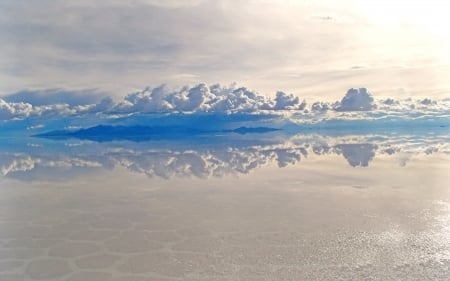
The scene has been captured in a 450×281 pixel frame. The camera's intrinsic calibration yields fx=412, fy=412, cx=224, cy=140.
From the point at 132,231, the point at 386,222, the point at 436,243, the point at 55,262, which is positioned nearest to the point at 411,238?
the point at 436,243

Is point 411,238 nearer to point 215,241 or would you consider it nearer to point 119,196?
point 215,241

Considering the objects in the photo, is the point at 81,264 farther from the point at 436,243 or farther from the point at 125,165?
the point at 125,165

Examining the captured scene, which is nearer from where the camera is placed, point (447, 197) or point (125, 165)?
point (447, 197)

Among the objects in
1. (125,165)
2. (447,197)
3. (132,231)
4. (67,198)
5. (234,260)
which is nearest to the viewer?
(234,260)

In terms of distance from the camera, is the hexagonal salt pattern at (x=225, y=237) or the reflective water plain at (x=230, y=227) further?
the reflective water plain at (x=230, y=227)

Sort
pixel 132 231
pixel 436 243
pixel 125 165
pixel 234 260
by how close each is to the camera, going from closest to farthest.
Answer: pixel 234 260 < pixel 436 243 < pixel 132 231 < pixel 125 165

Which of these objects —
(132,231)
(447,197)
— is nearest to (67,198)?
(132,231)
